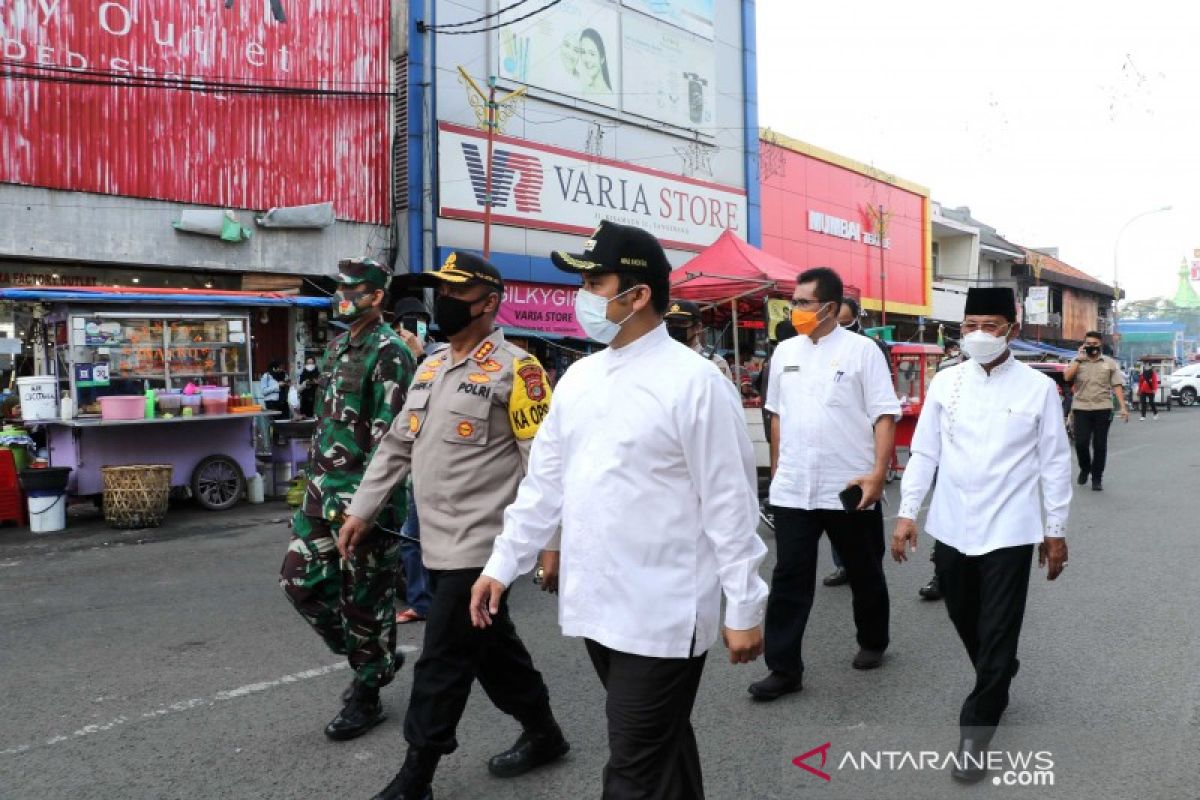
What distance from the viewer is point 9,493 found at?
32.0 feet

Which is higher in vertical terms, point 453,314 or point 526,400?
point 453,314

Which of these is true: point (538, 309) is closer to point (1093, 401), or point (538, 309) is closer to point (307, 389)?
point (307, 389)

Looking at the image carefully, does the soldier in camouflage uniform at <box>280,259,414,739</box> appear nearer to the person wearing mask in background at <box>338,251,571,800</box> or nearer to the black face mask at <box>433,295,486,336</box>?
the person wearing mask in background at <box>338,251,571,800</box>

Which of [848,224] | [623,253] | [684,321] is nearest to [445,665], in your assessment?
[623,253]

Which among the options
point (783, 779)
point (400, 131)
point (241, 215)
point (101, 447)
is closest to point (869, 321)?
point (400, 131)

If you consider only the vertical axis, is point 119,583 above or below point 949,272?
below

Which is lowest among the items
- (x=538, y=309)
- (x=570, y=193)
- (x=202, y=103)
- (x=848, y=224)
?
(x=538, y=309)

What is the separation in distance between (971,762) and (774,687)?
38.4 inches

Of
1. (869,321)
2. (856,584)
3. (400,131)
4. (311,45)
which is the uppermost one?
(311,45)

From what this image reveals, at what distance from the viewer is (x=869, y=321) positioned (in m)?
30.3

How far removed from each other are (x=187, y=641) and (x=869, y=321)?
27180 millimetres

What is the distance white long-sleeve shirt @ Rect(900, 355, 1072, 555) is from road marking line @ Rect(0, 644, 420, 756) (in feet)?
9.46

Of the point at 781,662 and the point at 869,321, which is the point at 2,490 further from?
the point at 869,321

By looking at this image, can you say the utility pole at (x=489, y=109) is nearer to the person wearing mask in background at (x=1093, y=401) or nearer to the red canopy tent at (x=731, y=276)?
the red canopy tent at (x=731, y=276)
